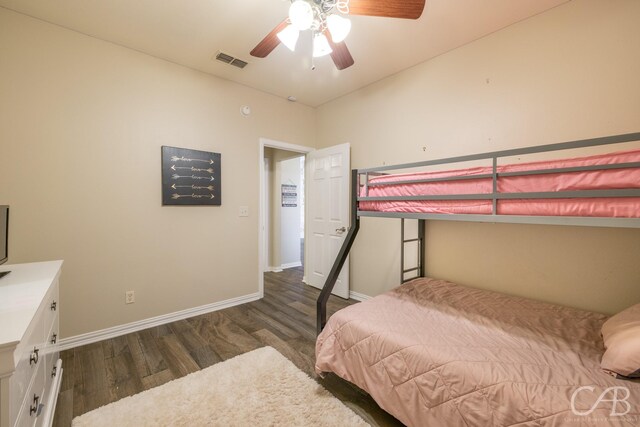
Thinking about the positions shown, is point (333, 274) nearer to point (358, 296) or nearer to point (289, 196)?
point (358, 296)

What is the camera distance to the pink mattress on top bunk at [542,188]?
113cm

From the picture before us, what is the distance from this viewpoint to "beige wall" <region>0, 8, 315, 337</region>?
2.10 meters

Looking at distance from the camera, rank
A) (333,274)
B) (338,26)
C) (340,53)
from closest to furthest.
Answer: (338,26), (340,53), (333,274)

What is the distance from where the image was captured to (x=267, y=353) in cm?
218

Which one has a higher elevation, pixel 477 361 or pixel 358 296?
pixel 477 361

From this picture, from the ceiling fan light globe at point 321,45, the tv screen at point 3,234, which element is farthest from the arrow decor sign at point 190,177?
the ceiling fan light globe at point 321,45

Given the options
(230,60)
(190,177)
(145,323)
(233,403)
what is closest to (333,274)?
(233,403)

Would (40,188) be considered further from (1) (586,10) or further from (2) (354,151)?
(1) (586,10)

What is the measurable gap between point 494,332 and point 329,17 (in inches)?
80.5

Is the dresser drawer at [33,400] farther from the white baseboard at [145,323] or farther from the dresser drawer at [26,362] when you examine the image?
the white baseboard at [145,323]

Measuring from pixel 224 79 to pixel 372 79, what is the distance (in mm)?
1755

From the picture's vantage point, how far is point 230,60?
2.75m

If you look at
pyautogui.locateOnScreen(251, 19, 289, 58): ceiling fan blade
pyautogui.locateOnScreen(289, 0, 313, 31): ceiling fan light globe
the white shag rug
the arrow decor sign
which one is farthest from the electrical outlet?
pyautogui.locateOnScreen(289, 0, 313, 31): ceiling fan light globe

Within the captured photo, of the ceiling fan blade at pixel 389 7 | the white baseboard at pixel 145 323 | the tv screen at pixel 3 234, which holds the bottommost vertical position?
the white baseboard at pixel 145 323
